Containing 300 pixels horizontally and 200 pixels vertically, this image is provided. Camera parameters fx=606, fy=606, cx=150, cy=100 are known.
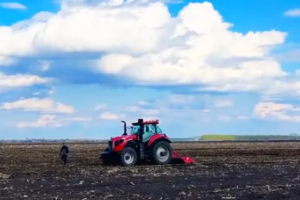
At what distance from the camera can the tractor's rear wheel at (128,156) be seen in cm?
3397

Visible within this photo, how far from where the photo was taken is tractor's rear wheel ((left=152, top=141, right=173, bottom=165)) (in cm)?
3434

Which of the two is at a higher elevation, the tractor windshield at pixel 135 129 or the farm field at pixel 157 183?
the tractor windshield at pixel 135 129

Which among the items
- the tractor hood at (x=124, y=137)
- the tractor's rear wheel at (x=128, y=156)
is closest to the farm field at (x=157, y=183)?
the tractor's rear wheel at (x=128, y=156)

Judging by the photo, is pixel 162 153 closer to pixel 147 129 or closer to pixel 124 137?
pixel 147 129

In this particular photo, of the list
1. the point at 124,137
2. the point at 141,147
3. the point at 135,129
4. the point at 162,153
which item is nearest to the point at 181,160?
the point at 162,153

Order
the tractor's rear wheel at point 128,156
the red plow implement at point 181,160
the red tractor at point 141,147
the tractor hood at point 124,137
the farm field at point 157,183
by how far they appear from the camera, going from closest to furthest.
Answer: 1. the farm field at point 157,183
2. the tractor's rear wheel at point 128,156
3. the red tractor at point 141,147
4. the tractor hood at point 124,137
5. the red plow implement at point 181,160

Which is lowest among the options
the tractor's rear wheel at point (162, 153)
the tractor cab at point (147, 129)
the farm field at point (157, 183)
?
the farm field at point (157, 183)

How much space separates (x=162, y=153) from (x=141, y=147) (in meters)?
1.25

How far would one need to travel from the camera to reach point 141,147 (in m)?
34.6

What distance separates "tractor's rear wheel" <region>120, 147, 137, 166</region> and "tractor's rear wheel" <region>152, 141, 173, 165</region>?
1132 millimetres

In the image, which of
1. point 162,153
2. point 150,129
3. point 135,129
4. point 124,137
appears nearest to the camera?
point 162,153

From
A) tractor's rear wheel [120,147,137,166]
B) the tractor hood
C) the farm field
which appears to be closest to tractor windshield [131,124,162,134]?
the tractor hood

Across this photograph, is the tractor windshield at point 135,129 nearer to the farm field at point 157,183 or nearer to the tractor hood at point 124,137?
the tractor hood at point 124,137

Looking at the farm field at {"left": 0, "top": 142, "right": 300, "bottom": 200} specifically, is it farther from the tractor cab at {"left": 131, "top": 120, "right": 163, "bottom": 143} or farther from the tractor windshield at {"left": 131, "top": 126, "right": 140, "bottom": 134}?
the tractor windshield at {"left": 131, "top": 126, "right": 140, "bottom": 134}
